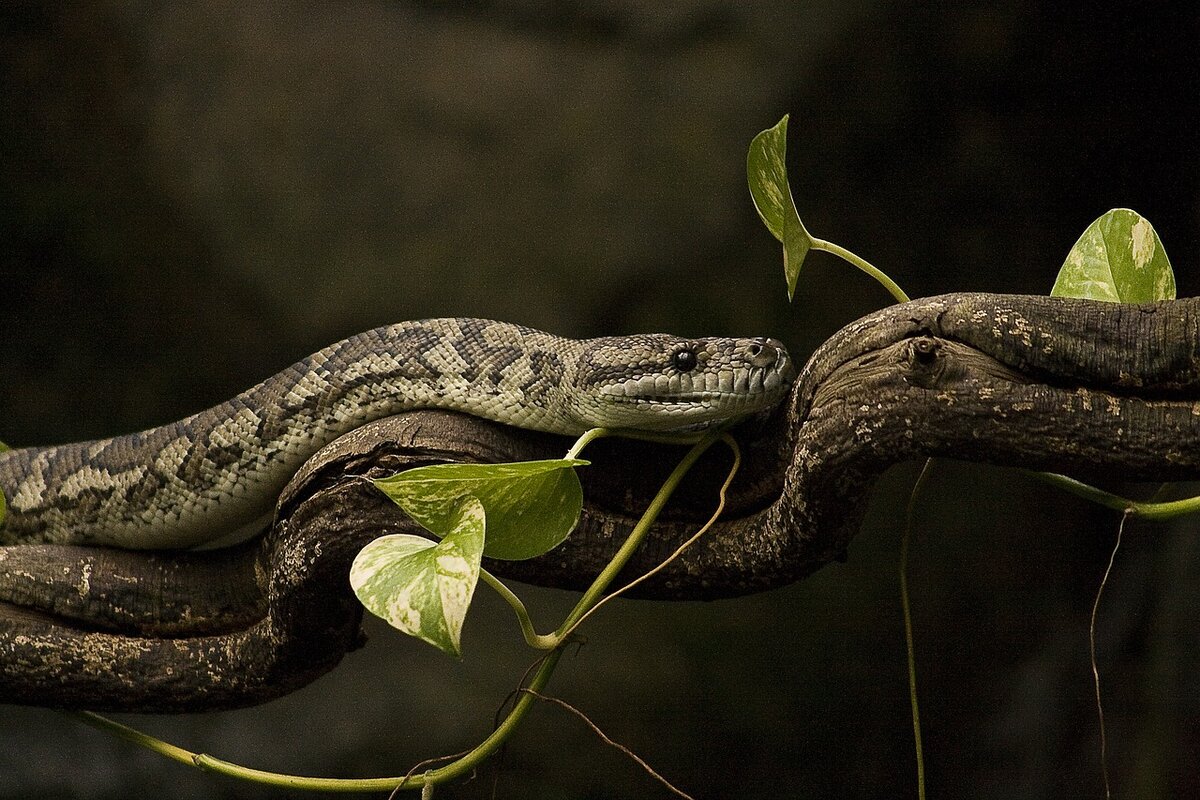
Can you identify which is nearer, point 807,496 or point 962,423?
point 962,423

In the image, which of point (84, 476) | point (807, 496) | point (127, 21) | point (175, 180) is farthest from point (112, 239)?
point (807, 496)

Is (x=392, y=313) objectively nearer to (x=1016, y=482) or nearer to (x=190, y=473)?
(x=190, y=473)

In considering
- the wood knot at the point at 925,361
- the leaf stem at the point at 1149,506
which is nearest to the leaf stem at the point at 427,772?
the wood knot at the point at 925,361

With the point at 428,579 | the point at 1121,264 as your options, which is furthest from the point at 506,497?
the point at 1121,264

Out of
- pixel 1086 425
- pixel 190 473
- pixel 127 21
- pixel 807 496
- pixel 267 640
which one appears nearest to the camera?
pixel 1086 425

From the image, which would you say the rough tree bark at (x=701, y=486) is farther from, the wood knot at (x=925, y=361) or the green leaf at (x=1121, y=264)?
the green leaf at (x=1121, y=264)

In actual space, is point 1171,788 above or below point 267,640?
below
